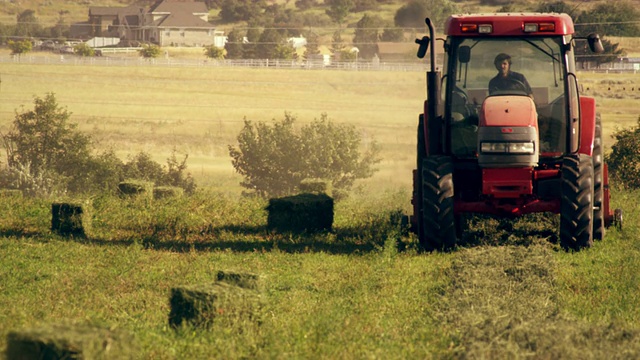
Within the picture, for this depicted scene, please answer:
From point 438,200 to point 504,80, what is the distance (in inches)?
77.1

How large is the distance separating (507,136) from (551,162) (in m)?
1.05

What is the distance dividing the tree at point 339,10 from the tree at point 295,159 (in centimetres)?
4230

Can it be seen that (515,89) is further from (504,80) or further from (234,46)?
(234,46)

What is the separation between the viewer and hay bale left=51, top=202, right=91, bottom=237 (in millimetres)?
15312

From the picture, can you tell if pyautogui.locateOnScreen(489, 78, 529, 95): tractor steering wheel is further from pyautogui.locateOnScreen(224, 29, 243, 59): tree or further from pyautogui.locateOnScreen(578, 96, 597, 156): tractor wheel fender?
pyautogui.locateOnScreen(224, 29, 243, 59): tree

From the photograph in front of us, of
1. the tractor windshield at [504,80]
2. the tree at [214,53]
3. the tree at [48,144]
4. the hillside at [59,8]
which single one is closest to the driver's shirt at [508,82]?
the tractor windshield at [504,80]

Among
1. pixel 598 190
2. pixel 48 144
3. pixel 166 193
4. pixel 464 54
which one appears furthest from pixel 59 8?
pixel 598 190

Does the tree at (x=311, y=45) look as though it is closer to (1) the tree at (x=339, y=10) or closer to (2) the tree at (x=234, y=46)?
(1) the tree at (x=339, y=10)

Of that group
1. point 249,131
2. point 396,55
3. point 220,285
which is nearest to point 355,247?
point 220,285

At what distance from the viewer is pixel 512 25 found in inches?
520

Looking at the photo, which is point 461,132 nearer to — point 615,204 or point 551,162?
point 551,162

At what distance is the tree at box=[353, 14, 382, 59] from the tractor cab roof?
6380 centimetres

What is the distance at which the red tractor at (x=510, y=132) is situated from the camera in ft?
41.2

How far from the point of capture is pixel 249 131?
47.3 m
